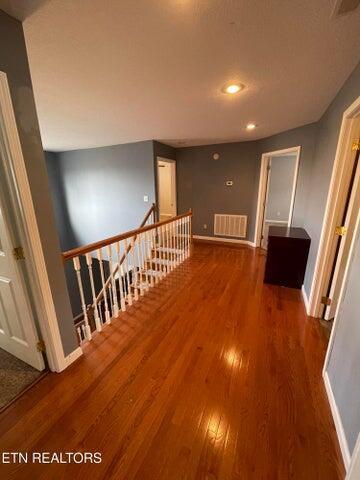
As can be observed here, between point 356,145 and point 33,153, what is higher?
point 356,145

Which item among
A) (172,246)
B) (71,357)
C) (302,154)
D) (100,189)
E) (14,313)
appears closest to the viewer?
(14,313)

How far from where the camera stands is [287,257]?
8.87 feet

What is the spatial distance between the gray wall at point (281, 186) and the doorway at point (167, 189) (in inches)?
111

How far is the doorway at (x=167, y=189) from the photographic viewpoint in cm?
507

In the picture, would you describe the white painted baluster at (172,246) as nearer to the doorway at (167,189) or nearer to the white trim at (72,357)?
the doorway at (167,189)

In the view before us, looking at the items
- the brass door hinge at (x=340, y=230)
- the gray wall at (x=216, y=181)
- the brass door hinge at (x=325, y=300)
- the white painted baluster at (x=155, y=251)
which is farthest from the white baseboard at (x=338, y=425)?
the gray wall at (x=216, y=181)

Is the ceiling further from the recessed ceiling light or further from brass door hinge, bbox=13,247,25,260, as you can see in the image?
brass door hinge, bbox=13,247,25,260

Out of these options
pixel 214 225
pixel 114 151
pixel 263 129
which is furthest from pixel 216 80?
pixel 214 225

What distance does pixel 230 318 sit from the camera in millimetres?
2166

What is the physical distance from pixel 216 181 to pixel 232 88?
3.06 m

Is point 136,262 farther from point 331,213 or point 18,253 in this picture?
point 331,213

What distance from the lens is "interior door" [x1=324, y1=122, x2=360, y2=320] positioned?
1683mm

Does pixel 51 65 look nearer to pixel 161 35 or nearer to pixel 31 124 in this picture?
pixel 31 124

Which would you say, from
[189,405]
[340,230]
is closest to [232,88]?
[340,230]
